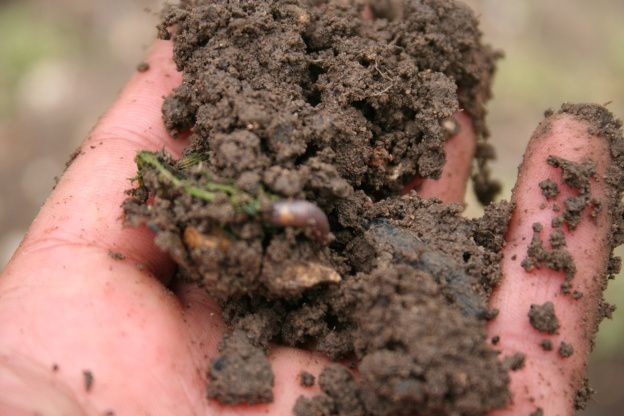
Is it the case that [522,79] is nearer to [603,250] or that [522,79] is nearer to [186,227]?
[603,250]

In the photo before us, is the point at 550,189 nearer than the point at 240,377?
No

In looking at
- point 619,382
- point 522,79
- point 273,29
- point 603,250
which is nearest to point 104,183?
point 273,29

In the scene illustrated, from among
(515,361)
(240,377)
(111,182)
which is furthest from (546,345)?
(111,182)

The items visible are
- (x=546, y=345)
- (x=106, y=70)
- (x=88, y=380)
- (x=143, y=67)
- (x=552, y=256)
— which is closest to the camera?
(x=88, y=380)

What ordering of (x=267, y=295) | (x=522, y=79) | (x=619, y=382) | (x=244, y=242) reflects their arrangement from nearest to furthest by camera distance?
(x=244, y=242)
(x=267, y=295)
(x=619, y=382)
(x=522, y=79)

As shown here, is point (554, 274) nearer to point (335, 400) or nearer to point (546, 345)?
point (546, 345)

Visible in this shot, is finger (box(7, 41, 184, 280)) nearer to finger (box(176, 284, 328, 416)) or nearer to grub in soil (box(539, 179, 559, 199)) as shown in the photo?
finger (box(176, 284, 328, 416))
